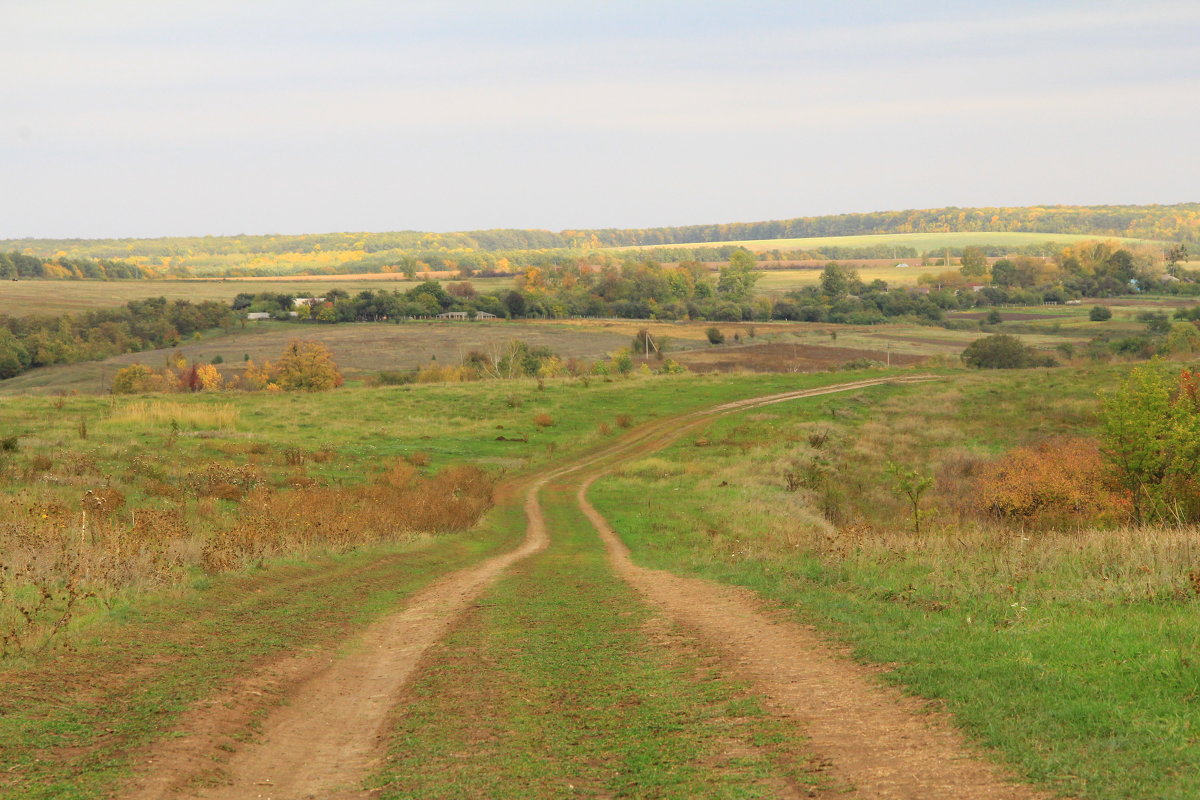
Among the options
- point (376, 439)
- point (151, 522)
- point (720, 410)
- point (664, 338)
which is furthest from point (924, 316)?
point (151, 522)

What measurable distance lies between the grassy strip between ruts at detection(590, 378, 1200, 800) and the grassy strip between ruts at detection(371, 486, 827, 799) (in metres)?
1.87

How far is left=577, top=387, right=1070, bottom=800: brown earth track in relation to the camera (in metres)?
7.19

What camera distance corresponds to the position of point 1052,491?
124 ft

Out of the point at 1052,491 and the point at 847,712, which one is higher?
the point at 847,712

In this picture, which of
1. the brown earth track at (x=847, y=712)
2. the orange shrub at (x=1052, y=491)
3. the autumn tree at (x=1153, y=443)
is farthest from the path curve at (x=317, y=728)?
the orange shrub at (x=1052, y=491)

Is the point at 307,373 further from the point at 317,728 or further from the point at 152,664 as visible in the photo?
the point at 317,728

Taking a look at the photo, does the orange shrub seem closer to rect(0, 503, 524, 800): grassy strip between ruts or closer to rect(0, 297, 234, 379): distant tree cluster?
rect(0, 503, 524, 800): grassy strip between ruts

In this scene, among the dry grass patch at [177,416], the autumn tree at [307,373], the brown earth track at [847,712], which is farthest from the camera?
the autumn tree at [307,373]

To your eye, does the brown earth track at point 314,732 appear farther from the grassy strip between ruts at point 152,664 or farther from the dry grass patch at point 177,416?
the dry grass patch at point 177,416

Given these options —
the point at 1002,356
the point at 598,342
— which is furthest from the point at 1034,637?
the point at 598,342

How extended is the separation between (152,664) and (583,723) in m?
5.15

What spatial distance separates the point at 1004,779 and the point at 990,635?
4.15m

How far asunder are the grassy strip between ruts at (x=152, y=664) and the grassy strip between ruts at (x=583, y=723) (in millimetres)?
2052

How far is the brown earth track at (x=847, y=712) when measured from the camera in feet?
23.6
